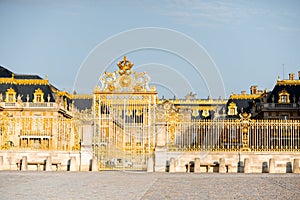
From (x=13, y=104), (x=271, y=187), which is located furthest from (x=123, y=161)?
(x=13, y=104)

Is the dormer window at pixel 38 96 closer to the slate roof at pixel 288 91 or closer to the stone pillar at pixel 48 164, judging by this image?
the slate roof at pixel 288 91

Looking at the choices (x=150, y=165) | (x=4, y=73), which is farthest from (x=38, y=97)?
(x=150, y=165)

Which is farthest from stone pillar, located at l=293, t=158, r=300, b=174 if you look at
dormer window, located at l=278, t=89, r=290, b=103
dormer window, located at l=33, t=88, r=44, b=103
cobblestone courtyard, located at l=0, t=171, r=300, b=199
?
dormer window, located at l=33, t=88, r=44, b=103

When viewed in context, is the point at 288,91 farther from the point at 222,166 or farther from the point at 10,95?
the point at 222,166

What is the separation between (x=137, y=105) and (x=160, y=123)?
4.00 feet

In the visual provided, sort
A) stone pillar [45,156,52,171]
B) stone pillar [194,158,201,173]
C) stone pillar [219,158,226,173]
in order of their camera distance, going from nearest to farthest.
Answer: stone pillar [219,158,226,173] < stone pillar [194,158,201,173] < stone pillar [45,156,52,171]

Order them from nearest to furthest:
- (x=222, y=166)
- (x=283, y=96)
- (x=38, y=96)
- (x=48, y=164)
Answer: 1. (x=222, y=166)
2. (x=48, y=164)
3. (x=283, y=96)
4. (x=38, y=96)

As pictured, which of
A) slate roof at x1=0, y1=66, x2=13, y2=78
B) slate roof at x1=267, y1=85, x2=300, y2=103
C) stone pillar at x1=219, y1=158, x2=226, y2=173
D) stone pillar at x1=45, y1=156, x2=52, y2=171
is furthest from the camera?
slate roof at x1=0, y1=66, x2=13, y2=78

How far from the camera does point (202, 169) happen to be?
22.0m

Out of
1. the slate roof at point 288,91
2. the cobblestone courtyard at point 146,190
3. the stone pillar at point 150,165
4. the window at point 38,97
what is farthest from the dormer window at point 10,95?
the cobblestone courtyard at point 146,190

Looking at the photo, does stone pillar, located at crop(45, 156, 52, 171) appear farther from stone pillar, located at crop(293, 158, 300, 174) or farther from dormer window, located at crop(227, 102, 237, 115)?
dormer window, located at crop(227, 102, 237, 115)

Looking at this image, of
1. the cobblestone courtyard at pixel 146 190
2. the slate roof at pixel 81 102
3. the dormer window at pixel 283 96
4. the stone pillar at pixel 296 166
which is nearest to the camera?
the cobblestone courtyard at pixel 146 190

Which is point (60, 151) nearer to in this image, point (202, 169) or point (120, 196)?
point (202, 169)

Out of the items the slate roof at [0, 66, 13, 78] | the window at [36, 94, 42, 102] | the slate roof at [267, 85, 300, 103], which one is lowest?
the window at [36, 94, 42, 102]
